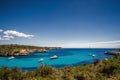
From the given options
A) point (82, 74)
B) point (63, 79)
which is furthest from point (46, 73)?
point (82, 74)

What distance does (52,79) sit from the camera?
19.0 metres

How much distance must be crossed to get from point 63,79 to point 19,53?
4817 inches

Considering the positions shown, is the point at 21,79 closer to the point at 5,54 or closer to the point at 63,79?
the point at 63,79

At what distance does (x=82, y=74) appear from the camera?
21281 mm

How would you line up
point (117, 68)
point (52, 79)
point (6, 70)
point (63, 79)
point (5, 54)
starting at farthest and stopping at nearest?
point (5, 54), point (117, 68), point (6, 70), point (63, 79), point (52, 79)

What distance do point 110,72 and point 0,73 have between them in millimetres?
17509

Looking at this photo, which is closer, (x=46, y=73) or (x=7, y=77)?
(x=7, y=77)

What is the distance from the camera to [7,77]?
69.9 feet

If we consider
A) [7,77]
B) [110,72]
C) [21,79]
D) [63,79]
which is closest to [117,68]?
[110,72]

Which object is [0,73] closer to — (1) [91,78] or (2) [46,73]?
(2) [46,73]

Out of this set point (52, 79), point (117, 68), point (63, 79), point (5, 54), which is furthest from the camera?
point (5, 54)

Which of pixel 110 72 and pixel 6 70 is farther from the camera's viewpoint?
pixel 110 72

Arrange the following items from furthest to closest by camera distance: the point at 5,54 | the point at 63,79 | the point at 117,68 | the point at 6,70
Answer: the point at 5,54 < the point at 117,68 < the point at 6,70 < the point at 63,79

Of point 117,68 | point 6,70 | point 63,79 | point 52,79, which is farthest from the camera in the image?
point 117,68
